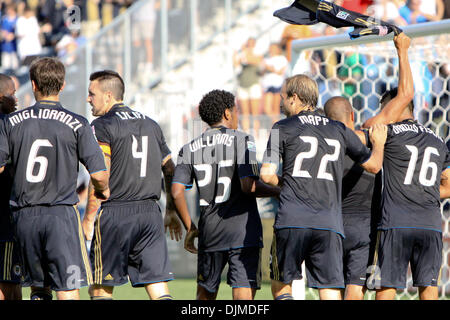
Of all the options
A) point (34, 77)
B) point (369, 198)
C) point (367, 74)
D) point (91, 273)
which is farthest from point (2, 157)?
point (367, 74)

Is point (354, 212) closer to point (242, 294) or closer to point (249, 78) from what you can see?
point (242, 294)

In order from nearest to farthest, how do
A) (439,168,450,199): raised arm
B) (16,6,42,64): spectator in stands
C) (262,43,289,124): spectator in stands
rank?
1. (439,168,450,199): raised arm
2. (262,43,289,124): spectator in stands
3. (16,6,42,64): spectator in stands

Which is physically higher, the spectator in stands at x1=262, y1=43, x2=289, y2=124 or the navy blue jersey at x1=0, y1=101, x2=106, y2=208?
the spectator in stands at x1=262, y1=43, x2=289, y2=124

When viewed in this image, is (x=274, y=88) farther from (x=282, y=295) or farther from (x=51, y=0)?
(x=282, y=295)

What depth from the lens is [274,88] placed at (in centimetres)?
1334

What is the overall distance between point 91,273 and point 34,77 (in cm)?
151

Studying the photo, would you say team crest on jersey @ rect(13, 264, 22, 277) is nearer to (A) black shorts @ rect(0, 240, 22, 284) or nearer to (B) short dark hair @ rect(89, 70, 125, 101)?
(A) black shorts @ rect(0, 240, 22, 284)

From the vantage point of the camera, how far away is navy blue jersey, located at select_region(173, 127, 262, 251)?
6211mm

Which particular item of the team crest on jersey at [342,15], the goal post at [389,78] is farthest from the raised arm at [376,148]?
the goal post at [389,78]

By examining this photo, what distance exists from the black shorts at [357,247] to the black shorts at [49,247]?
2318 mm

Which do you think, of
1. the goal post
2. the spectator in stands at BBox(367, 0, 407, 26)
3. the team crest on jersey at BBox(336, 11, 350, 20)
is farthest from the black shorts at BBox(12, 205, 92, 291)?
the spectator in stands at BBox(367, 0, 407, 26)

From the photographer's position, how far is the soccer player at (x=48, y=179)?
5617mm

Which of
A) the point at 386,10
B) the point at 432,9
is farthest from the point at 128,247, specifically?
the point at 386,10

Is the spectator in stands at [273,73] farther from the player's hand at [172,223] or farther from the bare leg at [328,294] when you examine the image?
the bare leg at [328,294]
